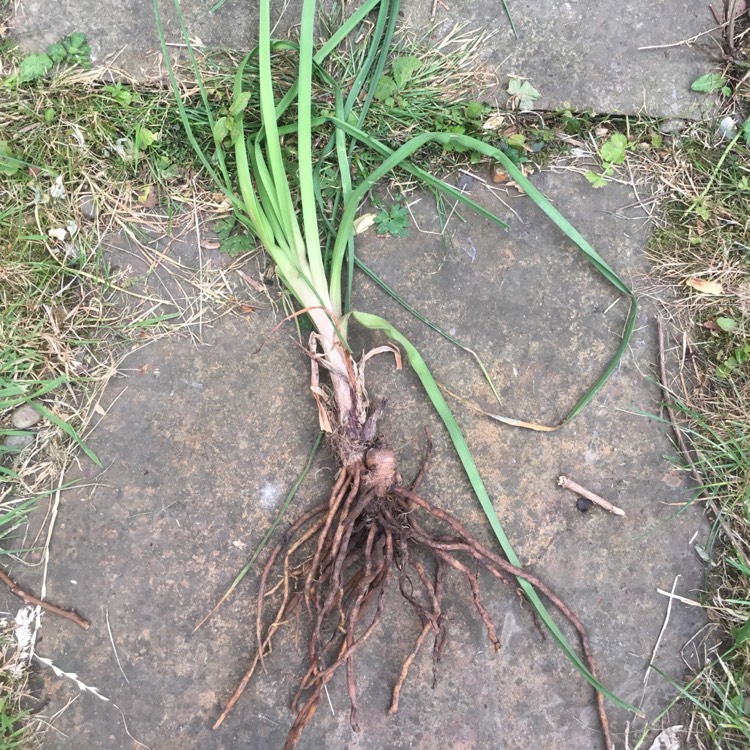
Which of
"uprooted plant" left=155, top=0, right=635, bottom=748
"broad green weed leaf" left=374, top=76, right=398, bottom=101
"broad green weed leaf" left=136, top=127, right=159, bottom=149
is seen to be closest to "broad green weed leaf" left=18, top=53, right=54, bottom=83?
"broad green weed leaf" left=136, top=127, right=159, bottom=149

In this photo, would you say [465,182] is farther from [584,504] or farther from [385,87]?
[584,504]

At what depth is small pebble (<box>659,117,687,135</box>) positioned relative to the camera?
5.39ft

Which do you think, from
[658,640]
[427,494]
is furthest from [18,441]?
[658,640]

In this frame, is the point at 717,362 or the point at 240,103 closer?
the point at 240,103

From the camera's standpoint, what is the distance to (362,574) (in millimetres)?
1498

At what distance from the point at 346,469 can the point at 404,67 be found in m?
1.08

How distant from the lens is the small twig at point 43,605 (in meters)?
1.53

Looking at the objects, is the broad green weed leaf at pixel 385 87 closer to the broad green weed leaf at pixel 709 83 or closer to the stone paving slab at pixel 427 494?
the stone paving slab at pixel 427 494

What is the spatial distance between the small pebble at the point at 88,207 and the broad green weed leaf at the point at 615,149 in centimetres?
139

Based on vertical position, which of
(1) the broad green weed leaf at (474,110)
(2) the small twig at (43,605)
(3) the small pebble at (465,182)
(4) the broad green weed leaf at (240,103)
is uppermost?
(4) the broad green weed leaf at (240,103)

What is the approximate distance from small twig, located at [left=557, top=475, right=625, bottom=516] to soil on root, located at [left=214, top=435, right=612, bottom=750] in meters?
0.25

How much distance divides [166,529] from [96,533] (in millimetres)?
186

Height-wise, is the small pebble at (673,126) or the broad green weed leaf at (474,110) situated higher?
the broad green weed leaf at (474,110)

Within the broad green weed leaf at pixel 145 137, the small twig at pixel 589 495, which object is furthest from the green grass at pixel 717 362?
the broad green weed leaf at pixel 145 137
